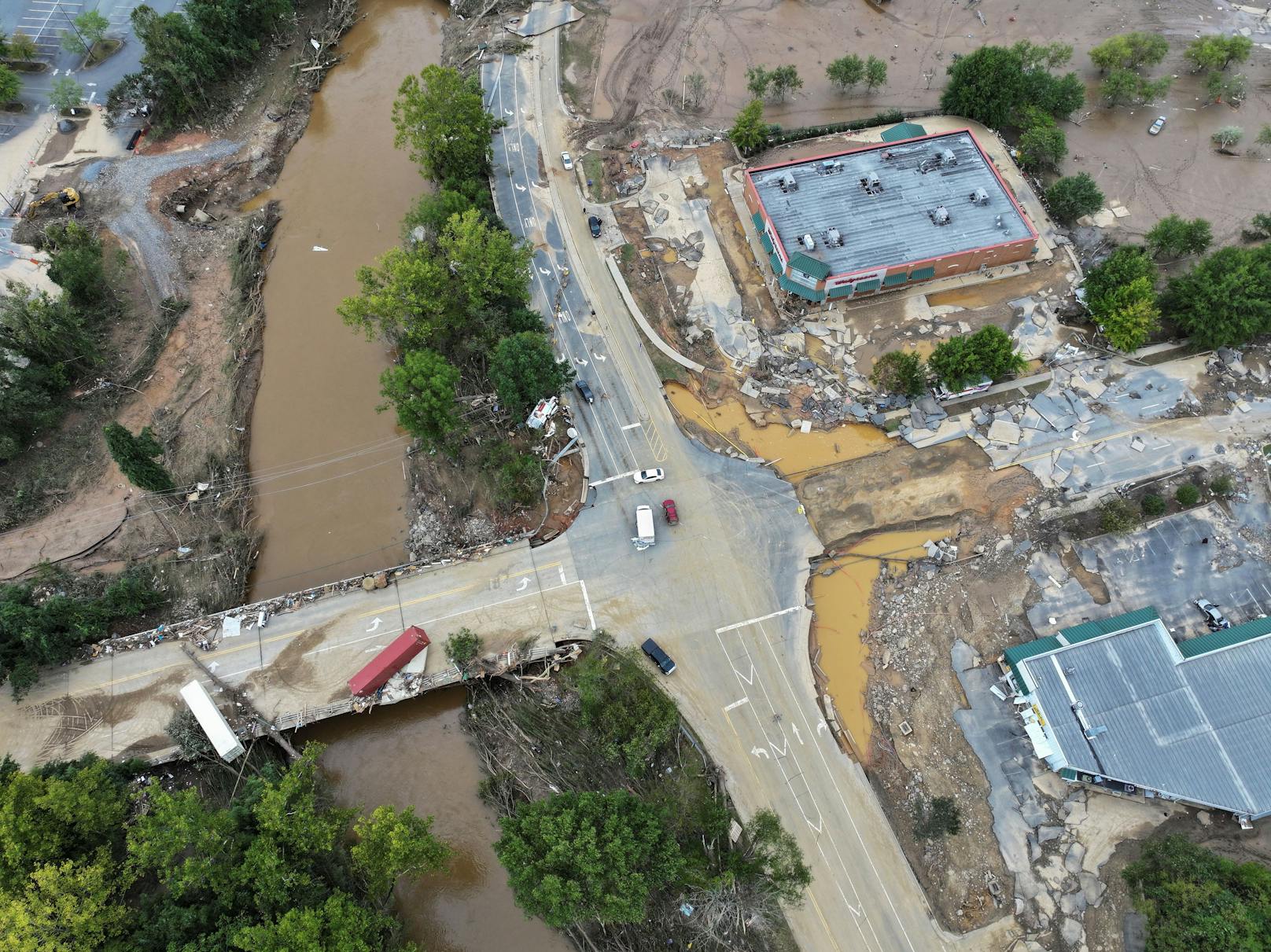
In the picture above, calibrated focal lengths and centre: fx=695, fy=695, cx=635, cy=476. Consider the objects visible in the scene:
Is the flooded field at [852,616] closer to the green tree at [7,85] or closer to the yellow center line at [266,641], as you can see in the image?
the yellow center line at [266,641]

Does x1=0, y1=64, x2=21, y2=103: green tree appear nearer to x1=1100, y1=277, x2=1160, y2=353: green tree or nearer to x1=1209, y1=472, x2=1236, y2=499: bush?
x1=1100, y1=277, x2=1160, y2=353: green tree

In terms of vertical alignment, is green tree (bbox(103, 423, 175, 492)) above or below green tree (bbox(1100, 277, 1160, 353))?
below

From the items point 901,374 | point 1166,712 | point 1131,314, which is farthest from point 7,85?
point 1166,712

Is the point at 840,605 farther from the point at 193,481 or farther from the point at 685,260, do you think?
the point at 193,481

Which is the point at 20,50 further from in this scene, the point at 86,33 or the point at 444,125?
the point at 444,125

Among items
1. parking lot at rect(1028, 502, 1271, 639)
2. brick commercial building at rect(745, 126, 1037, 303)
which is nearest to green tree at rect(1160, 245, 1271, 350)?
brick commercial building at rect(745, 126, 1037, 303)

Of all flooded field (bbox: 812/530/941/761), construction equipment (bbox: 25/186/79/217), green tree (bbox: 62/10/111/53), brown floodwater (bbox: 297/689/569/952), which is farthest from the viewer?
green tree (bbox: 62/10/111/53)

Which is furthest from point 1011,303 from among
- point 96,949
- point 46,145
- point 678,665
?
point 46,145

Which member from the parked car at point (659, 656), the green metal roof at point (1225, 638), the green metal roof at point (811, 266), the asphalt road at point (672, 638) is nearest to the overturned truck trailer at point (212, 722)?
the asphalt road at point (672, 638)
